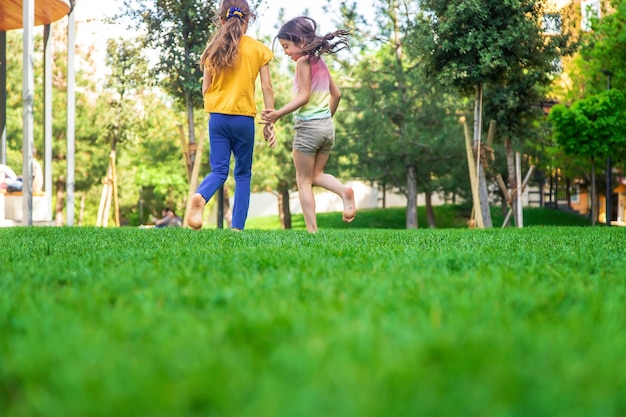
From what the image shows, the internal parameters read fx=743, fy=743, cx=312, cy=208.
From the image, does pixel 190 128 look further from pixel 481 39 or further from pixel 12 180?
pixel 481 39

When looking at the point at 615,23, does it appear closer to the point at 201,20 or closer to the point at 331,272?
the point at 201,20

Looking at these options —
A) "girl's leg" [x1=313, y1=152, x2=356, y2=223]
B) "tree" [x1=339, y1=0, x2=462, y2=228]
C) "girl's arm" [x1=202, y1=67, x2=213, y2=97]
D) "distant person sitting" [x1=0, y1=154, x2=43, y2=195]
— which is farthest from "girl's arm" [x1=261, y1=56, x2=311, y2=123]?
"tree" [x1=339, y1=0, x2=462, y2=228]

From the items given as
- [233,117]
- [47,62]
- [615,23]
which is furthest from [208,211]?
[233,117]

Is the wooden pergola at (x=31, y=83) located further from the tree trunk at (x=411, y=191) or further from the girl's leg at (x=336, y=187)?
the tree trunk at (x=411, y=191)

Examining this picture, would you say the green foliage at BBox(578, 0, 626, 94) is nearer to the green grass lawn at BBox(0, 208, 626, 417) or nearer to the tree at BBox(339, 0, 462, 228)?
the tree at BBox(339, 0, 462, 228)

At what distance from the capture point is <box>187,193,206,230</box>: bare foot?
716cm

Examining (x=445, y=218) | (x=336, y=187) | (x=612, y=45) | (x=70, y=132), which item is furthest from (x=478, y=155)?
(x=445, y=218)

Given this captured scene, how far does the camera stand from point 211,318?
199cm

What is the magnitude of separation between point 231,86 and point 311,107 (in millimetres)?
864

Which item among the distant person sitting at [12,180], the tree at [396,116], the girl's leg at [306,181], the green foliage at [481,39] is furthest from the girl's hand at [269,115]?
the tree at [396,116]

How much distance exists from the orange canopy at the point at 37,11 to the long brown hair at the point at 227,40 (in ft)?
23.9

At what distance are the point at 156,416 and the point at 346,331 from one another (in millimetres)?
588

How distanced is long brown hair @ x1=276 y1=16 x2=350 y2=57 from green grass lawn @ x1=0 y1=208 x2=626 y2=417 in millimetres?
4498

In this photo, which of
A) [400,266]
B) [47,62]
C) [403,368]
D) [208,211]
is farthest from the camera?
[208,211]
